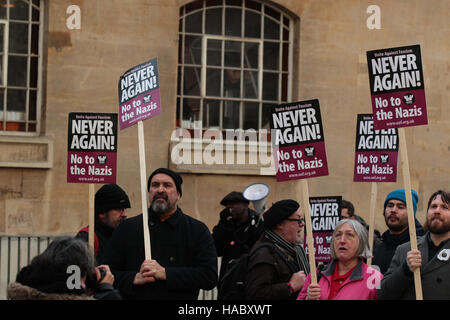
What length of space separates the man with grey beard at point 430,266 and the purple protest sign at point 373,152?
3588 millimetres

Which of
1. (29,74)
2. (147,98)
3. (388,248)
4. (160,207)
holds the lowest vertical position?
(388,248)

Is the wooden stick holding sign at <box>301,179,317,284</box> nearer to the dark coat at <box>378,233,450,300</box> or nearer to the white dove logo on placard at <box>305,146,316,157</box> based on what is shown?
the white dove logo on placard at <box>305,146,316,157</box>

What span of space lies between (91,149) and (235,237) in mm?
2644

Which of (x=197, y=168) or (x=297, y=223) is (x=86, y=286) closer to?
(x=297, y=223)

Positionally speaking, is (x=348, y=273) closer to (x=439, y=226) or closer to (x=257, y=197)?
(x=439, y=226)

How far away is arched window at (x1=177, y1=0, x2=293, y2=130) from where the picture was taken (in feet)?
53.0

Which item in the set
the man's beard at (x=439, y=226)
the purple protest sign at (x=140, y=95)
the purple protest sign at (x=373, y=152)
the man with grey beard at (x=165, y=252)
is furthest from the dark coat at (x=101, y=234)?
the man's beard at (x=439, y=226)

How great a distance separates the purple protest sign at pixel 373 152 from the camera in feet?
37.1

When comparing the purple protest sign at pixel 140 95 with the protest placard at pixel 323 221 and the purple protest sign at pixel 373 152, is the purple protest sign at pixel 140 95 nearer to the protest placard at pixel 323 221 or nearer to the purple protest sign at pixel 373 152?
the protest placard at pixel 323 221

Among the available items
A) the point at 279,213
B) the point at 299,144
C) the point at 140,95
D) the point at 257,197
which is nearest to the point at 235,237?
the point at 257,197

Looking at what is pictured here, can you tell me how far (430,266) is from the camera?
7480 millimetres

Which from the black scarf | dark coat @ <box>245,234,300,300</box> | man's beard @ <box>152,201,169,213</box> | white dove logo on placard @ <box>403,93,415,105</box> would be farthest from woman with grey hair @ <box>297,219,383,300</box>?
man's beard @ <box>152,201,169,213</box>
